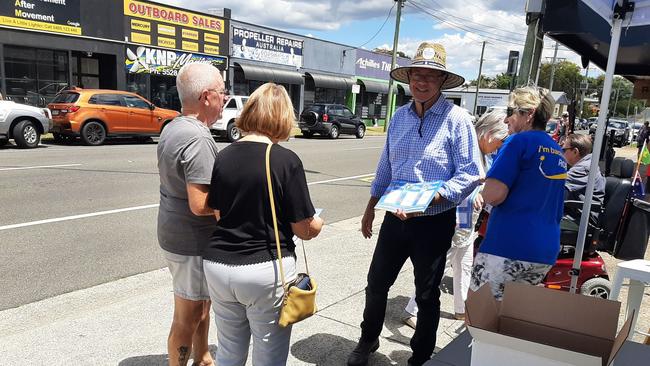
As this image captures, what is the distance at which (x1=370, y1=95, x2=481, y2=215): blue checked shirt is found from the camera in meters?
2.72

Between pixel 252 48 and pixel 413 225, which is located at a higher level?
pixel 252 48

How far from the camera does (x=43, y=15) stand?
18.1 m

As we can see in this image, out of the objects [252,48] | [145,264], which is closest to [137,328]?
[145,264]

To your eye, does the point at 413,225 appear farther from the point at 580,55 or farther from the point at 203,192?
the point at 580,55

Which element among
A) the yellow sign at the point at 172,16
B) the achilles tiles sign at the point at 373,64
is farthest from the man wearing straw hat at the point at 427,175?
the achilles tiles sign at the point at 373,64

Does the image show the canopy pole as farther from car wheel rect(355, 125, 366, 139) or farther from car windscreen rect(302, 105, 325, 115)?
car wheel rect(355, 125, 366, 139)

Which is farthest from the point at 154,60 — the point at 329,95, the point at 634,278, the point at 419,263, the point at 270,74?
the point at 634,278

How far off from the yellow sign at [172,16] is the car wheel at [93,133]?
8056 millimetres

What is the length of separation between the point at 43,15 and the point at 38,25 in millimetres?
423

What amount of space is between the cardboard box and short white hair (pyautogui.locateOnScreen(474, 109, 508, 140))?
249cm

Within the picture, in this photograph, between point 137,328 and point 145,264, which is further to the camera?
point 145,264

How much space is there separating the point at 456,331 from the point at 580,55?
8.96 feet

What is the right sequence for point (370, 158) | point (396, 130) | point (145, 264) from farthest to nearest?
point (370, 158) → point (145, 264) → point (396, 130)

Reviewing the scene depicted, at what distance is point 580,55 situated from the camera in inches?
171
